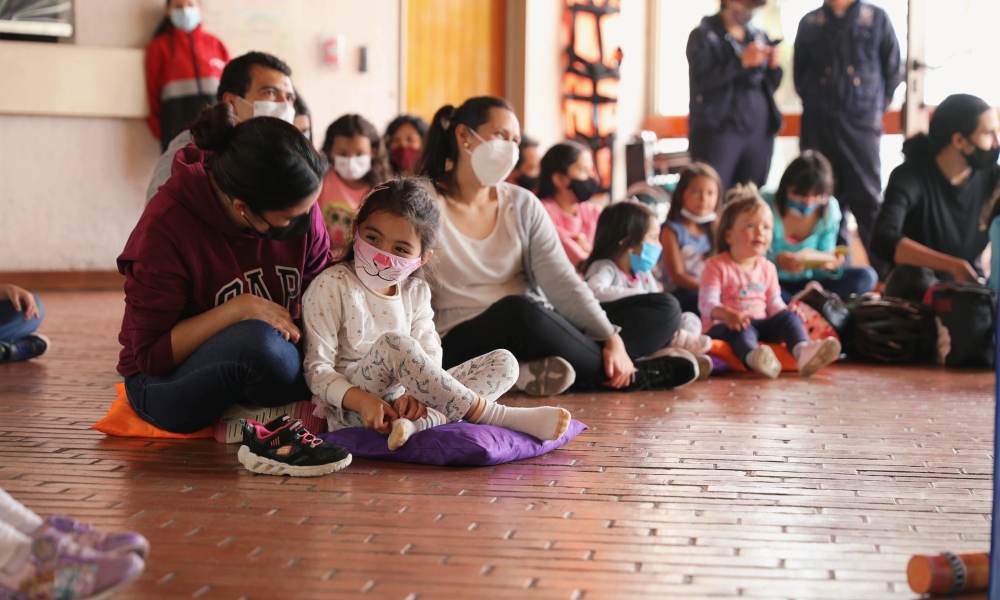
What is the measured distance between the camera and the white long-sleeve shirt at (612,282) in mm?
3123

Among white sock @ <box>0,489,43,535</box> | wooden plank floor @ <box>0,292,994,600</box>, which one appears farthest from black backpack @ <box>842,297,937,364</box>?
white sock @ <box>0,489,43,535</box>

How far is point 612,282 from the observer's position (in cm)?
323

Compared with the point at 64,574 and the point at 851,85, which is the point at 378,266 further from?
the point at 851,85

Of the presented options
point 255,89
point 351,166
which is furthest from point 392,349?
point 351,166

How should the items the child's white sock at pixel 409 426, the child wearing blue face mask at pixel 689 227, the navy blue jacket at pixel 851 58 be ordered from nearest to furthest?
the child's white sock at pixel 409 426 → the child wearing blue face mask at pixel 689 227 → the navy blue jacket at pixel 851 58

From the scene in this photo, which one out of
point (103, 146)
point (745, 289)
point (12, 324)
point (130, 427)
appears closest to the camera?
point (130, 427)

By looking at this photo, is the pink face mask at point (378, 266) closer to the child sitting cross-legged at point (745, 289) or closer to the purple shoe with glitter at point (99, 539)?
the purple shoe with glitter at point (99, 539)

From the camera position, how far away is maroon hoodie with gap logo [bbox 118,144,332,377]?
1912 mm

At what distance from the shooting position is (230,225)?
198cm

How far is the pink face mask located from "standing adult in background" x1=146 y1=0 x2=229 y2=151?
385 centimetres

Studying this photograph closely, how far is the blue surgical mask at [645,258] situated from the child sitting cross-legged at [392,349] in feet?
3.98

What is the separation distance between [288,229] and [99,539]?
0.86 m

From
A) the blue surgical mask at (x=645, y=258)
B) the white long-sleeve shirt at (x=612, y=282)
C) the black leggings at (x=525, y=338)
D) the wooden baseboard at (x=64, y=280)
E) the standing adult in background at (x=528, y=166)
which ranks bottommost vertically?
the wooden baseboard at (x=64, y=280)

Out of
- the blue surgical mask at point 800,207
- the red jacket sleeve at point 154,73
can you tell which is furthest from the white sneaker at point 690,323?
the red jacket sleeve at point 154,73
